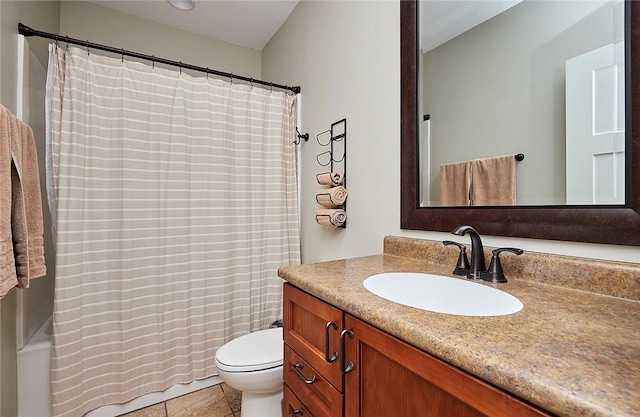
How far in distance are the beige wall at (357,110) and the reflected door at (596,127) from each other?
19 cm

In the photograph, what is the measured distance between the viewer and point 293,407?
3.52ft

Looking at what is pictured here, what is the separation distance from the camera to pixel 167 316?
1.77 meters

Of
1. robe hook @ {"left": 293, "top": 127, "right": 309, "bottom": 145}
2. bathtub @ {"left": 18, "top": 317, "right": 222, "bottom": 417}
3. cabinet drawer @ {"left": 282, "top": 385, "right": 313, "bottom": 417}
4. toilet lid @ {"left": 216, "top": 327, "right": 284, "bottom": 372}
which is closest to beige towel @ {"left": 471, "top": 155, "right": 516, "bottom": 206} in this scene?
cabinet drawer @ {"left": 282, "top": 385, "right": 313, "bottom": 417}

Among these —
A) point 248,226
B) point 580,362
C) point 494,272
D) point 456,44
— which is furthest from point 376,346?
point 248,226

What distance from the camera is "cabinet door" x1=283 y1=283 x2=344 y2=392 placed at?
0.81 metres

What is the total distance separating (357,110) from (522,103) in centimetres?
82

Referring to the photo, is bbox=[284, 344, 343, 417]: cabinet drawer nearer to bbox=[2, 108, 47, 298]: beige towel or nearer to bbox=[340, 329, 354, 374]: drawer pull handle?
bbox=[340, 329, 354, 374]: drawer pull handle

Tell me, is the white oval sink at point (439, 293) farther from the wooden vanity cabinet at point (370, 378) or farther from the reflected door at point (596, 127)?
the reflected door at point (596, 127)

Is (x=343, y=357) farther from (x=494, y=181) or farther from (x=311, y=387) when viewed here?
(x=494, y=181)

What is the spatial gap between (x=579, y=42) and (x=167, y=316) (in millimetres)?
2236

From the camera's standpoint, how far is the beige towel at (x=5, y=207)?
3.53 feet

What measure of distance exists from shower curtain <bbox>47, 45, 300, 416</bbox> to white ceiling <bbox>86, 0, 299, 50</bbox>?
763 millimetres

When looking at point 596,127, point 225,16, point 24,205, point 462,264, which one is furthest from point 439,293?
point 225,16

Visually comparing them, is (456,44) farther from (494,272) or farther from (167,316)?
(167,316)
